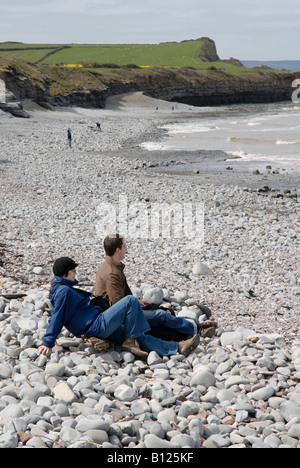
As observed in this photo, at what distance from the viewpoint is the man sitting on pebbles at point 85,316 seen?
6098mm

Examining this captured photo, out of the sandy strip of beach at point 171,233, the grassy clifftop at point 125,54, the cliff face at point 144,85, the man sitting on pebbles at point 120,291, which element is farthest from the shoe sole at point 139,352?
the grassy clifftop at point 125,54

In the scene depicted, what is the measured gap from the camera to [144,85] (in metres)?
96.4

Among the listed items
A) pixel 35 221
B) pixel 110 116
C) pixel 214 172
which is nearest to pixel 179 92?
pixel 110 116

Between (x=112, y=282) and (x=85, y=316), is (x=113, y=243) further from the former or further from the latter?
(x=85, y=316)

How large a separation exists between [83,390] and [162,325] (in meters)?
1.73

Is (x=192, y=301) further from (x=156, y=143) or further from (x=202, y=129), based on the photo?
(x=202, y=129)

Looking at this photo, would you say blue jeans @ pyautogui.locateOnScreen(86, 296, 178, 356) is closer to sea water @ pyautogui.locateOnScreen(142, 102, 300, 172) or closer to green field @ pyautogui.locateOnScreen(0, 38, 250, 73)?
sea water @ pyautogui.locateOnScreen(142, 102, 300, 172)

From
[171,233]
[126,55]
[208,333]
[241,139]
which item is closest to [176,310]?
[208,333]

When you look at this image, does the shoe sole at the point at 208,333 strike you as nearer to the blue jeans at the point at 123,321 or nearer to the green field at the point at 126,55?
the blue jeans at the point at 123,321

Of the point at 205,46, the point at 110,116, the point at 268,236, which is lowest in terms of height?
the point at 268,236

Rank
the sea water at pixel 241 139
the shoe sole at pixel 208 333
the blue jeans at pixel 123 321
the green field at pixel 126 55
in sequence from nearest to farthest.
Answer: the blue jeans at pixel 123 321 → the shoe sole at pixel 208 333 → the sea water at pixel 241 139 → the green field at pixel 126 55

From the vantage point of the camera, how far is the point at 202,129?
55781mm

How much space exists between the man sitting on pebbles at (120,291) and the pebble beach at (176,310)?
0.41 metres

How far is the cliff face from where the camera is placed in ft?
215
